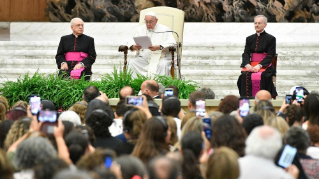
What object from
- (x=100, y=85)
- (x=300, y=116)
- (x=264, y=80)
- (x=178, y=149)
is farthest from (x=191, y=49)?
(x=178, y=149)

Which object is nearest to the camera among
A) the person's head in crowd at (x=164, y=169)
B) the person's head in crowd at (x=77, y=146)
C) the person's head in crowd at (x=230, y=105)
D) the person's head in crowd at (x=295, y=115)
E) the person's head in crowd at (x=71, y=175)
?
the person's head in crowd at (x=71, y=175)

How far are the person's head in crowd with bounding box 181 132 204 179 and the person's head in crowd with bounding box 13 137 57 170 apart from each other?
2.54 ft

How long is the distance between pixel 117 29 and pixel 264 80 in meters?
6.52

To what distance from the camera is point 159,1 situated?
16.4 metres

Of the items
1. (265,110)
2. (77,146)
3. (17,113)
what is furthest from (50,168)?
(17,113)

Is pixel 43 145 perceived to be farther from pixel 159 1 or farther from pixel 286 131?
pixel 159 1

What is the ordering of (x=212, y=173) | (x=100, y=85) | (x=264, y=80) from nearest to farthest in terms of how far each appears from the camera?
(x=212, y=173) < (x=100, y=85) < (x=264, y=80)

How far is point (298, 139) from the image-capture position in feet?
15.1

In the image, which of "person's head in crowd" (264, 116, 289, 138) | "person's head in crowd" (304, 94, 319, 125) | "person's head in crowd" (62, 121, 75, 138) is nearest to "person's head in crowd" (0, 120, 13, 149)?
"person's head in crowd" (62, 121, 75, 138)

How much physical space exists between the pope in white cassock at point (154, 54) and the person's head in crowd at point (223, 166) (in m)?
7.14

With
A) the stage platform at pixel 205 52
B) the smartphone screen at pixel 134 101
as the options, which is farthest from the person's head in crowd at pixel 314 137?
the stage platform at pixel 205 52

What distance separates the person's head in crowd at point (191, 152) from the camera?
419 cm

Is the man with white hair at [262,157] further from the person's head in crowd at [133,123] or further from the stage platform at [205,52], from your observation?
the stage platform at [205,52]

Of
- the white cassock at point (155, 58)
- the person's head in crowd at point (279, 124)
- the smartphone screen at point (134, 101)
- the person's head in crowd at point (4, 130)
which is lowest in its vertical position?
the person's head in crowd at point (4, 130)
